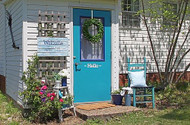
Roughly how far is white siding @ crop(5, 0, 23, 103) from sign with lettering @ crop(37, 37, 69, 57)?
64 centimetres

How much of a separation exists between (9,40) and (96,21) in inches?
106

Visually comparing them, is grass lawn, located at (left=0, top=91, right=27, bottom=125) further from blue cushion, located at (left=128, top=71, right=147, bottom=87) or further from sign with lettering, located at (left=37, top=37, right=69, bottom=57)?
blue cushion, located at (left=128, top=71, right=147, bottom=87)

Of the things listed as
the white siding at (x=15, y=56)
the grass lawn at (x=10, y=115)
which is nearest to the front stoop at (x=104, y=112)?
the grass lawn at (x=10, y=115)

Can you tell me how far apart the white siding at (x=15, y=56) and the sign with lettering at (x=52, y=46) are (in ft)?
2.10

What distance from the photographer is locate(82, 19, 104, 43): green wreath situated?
6439 millimetres

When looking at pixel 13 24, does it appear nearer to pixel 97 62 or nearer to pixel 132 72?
pixel 97 62

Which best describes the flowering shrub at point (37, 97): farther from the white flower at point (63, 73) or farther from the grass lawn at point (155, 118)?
the grass lawn at point (155, 118)

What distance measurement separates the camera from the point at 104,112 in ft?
18.8

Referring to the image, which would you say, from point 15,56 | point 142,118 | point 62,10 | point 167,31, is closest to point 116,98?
point 142,118

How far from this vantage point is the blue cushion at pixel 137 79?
6.53 metres

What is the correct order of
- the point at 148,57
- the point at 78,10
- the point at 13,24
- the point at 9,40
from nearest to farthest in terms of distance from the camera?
the point at 78,10 < the point at 13,24 < the point at 9,40 < the point at 148,57

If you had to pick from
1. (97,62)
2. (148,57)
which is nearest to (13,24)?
(97,62)

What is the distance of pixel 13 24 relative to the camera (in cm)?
694

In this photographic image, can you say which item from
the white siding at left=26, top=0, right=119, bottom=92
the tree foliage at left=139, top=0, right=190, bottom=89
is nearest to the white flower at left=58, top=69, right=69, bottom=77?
the white siding at left=26, top=0, right=119, bottom=92
